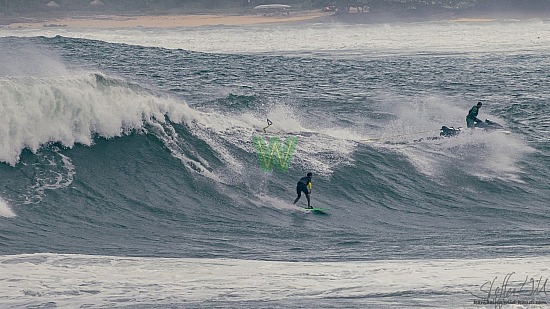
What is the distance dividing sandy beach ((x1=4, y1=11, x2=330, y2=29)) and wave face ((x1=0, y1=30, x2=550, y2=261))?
52093 mm

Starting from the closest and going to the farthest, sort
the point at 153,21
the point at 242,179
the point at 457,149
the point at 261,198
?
the point at 261,198, the point at 242,179, the point at 457,149, the point at 153,21

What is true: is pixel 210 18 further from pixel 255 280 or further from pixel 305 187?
pixel 255 280

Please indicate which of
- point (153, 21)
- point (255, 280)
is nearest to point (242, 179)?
point (255, 280)

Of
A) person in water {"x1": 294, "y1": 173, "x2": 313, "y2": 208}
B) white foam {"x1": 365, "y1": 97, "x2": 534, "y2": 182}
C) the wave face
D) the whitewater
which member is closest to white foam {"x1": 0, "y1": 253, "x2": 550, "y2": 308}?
the whitewater

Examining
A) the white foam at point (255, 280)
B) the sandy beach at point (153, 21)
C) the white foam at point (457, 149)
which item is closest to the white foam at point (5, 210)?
the white foam at point (255, 280)

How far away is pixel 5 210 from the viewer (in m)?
19.2

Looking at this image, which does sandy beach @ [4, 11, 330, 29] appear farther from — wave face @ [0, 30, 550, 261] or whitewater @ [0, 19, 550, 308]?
wave face @ [0, 30, 550, 261]

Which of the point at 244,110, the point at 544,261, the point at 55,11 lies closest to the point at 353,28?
the point at 55,11

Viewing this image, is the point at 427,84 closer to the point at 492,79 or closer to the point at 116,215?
the point at 492,79

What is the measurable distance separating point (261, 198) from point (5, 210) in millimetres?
5109

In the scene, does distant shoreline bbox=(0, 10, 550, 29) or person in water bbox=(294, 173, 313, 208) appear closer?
person in water bbox=(294, 173, 313, 208)

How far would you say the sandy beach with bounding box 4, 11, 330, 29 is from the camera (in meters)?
83.9

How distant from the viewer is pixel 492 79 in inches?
1759

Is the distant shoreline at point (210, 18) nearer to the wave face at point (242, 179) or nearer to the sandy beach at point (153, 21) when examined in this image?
the sandy beach at point (153, 21)
